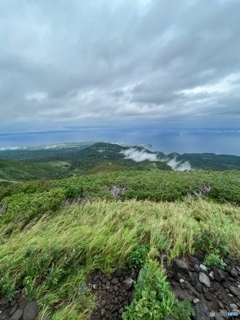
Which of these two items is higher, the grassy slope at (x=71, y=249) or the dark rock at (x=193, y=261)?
the grassy slope at (x=71, y=249)

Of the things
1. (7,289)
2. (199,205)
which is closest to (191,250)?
(7,289)

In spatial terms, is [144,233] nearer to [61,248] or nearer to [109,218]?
[109,218]

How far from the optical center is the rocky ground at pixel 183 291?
2412mm

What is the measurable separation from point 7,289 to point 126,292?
1768 mm

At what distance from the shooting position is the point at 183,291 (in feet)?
8.85

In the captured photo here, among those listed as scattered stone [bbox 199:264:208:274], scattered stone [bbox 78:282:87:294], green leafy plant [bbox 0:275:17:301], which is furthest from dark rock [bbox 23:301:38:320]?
scattered stone [bbox 199:264:208:274]

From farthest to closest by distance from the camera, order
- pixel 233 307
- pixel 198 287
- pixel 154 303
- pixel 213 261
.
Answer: pixel 213 261 < pixel 198 287 < pixel 233 307 < pixel 154 303

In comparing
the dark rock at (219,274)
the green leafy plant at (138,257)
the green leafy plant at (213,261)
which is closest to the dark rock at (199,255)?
the green leafy plant at (213,261)

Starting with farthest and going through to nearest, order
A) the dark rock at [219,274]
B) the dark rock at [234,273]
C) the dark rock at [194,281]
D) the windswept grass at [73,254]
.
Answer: the dark rock at [234,273], the dark rock at [219,274], the dark rock at [194,281], the windswept grass at [73,254]

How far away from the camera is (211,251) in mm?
3568

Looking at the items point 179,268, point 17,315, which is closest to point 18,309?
point 17,315

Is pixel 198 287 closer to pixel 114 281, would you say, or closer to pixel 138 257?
pixel 138 257

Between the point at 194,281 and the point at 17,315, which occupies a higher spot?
the point at 17,315

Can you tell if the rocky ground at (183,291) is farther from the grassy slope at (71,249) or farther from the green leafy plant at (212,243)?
the green leafy plant at (212,243)
